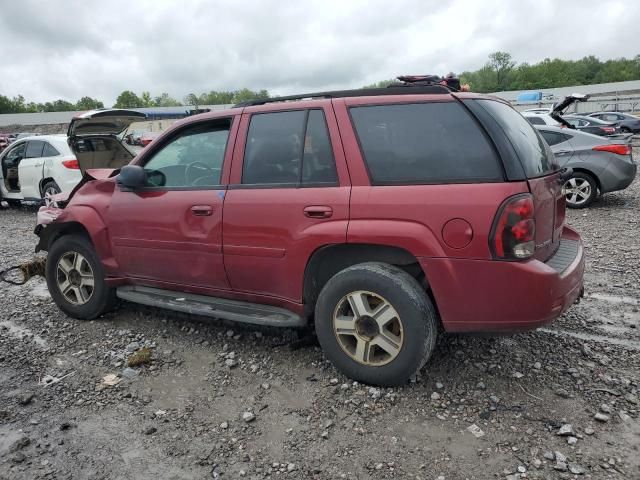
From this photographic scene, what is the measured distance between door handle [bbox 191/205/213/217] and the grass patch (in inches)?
43.8

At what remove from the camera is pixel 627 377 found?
324 centimetres

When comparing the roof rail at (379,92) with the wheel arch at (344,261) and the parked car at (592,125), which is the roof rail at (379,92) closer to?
the wheel arch at (344,261)

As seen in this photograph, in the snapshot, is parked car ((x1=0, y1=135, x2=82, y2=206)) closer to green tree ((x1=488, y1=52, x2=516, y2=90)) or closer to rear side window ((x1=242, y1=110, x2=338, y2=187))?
rear side window ((x1=242, y1=110, x2=338, y2=187))

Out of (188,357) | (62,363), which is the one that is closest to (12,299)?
(62,363)

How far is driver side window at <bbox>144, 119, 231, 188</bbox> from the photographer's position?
12.3ft

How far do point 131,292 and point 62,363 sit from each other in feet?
2.39

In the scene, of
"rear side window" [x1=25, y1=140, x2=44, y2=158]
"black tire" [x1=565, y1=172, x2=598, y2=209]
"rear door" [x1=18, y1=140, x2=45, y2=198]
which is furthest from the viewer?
"rear side window" [x1=25, y1=140, x2=44, y2=158]

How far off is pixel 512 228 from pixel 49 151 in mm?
9747

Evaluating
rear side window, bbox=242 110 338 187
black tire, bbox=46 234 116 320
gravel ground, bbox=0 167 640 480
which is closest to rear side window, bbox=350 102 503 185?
rear side window, bbox=242 110 338 187

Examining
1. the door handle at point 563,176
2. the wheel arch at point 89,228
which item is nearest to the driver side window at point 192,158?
the wheel arch at point 89,228

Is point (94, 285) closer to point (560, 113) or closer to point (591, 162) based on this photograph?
point (591, 162)

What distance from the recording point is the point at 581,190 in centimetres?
885

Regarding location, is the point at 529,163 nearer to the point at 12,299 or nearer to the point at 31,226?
the point at 12,299

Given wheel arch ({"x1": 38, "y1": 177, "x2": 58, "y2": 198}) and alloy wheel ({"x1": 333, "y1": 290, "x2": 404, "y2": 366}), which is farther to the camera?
wheel arch ({"x1": 38, "y1": 177, "x2": 58, "y2": 198})
